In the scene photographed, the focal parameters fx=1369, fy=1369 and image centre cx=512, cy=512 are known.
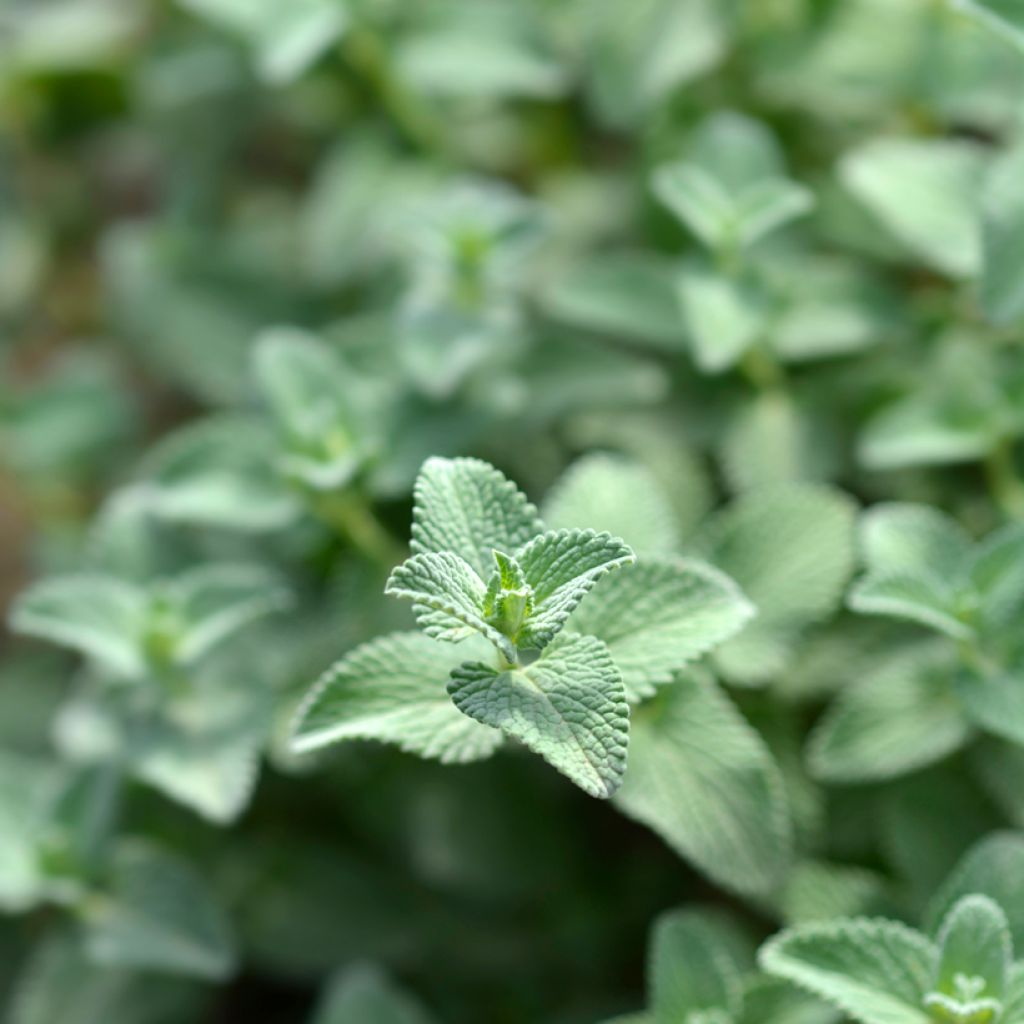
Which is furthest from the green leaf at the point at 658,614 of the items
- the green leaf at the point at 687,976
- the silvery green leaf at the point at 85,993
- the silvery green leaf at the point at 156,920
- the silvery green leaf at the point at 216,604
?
the silvery green leaf at the point at 85,993

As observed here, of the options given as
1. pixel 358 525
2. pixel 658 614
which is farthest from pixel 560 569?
pixel 358 525

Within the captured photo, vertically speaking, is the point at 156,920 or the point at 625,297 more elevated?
the point at 625,297

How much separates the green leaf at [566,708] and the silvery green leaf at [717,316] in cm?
43

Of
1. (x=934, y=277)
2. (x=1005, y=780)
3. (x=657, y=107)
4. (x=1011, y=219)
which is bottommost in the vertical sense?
(x=1005, y=780)

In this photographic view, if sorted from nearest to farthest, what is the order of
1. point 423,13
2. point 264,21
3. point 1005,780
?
point 1005,780 → point 264,21 → point 423,13

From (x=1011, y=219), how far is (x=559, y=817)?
2.55ft

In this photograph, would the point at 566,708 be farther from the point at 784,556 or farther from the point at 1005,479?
the point at 1005,479

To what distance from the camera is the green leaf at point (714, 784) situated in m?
Result: 1.02

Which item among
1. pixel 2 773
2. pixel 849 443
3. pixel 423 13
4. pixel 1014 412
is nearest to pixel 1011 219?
pixel 1014 412

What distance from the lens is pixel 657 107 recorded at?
1.58m

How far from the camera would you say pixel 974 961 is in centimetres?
93

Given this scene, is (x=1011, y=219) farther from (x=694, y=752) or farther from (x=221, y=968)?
(x=221, y=968)

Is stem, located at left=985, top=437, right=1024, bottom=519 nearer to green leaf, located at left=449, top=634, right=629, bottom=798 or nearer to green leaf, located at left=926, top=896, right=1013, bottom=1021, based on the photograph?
green leaf, located at left=926, top=896, right=1013, bottom=1021

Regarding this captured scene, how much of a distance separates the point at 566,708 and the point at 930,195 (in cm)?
74
